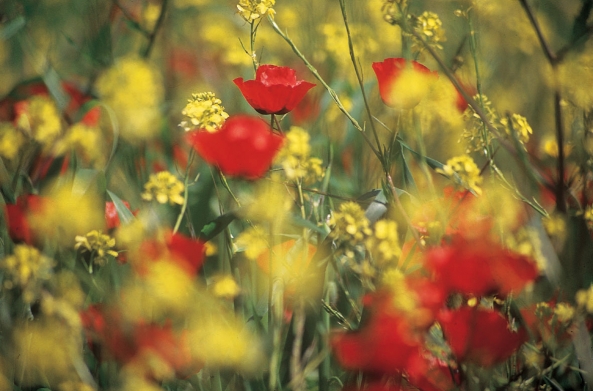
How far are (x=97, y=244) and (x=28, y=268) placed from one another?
9 cm

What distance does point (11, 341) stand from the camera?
78 cm

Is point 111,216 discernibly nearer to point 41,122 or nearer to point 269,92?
point 41,122

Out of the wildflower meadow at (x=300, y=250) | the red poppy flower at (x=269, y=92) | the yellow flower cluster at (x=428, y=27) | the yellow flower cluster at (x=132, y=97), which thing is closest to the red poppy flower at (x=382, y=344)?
the wildflower meadow at (x=300, y=250)

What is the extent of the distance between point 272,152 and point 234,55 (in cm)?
77

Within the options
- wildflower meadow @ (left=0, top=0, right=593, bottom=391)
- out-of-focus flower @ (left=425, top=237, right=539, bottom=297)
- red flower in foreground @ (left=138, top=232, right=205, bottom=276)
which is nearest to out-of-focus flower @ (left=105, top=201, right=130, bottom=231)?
wildflower meadow @ (left=0, top=0, right=593, bottom=391)

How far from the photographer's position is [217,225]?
0.79 metres

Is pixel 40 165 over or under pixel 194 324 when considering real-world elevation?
under

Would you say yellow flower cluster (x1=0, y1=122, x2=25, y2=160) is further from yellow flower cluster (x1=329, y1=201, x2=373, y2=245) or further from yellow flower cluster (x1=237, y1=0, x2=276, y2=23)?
yellow flower cluster (x1=329, y1=201, x2=373, y2=245)

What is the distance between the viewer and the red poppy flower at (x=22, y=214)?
833mm

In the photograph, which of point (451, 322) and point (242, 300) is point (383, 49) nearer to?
point (242, 300)

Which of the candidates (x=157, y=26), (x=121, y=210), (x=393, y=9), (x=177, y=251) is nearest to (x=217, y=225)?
(x=177, y=251)

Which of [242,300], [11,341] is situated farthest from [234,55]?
[11,341]

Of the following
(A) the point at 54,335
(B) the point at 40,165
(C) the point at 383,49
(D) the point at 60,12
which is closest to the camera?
(A) the point at 54,335

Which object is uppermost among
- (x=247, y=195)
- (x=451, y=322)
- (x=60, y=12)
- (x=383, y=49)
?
(x=451, y=322)
